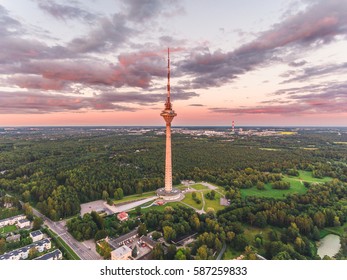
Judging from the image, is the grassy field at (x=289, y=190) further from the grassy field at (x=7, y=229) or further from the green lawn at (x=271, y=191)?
the grassy field at (x=7, y=229)

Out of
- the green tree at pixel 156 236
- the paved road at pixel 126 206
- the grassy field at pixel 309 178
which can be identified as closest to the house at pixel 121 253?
the green tree at pixel 156 236

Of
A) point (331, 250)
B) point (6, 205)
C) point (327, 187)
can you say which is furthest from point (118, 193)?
point (327, 187)

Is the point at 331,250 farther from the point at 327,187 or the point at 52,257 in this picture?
the point at 52,257

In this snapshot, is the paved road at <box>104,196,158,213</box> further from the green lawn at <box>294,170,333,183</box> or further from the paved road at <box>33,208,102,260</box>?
the green lawn at <box>294,170,333,183</box>

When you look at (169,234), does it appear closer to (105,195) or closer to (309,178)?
(105,195)

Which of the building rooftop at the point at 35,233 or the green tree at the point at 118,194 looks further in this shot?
the green tree at the point at 118,194
